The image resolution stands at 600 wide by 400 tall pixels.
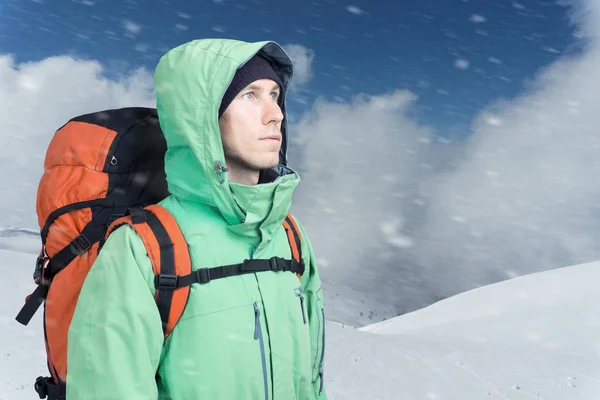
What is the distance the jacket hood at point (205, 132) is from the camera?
230cm

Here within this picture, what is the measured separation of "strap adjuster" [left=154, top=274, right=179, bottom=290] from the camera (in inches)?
83.8

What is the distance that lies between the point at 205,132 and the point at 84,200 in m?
0.72

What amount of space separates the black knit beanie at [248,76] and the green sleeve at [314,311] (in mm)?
796

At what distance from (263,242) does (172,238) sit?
1.38 ft

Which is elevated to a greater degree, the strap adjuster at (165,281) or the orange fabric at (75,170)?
the orange fabric at (75,170)

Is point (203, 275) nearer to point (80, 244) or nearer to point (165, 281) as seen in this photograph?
point (165, 281)

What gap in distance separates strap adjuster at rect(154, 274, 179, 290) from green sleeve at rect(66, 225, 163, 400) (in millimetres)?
26

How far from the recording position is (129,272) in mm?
2074

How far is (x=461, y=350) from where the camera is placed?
11312mm

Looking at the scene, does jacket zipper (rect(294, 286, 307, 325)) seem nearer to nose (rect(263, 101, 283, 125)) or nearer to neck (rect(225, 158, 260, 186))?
neck (rect(225, 158, 260, 186))

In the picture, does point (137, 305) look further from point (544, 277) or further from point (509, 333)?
point (544, 277)

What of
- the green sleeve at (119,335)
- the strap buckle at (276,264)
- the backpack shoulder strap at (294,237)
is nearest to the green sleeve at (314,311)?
the backpack shoulder strap at (294,237)

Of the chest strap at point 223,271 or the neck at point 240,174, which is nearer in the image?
the chest strap at point 223,271

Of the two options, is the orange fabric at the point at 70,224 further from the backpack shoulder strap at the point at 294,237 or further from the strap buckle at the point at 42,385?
the backpack shoulder strap at the point at 294,237
